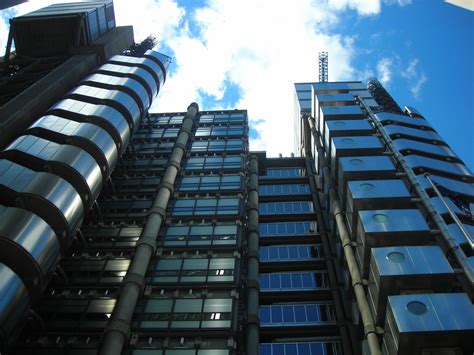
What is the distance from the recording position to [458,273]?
3369 cm

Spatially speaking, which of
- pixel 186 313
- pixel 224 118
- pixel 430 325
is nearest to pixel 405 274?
pixel 430 325

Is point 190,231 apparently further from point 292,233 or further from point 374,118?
point 374,118

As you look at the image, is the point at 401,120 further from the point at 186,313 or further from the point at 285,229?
the point at 186,313

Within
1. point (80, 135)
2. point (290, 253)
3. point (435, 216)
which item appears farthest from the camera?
point (290, 253)

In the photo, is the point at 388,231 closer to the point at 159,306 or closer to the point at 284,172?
the point at 159,306

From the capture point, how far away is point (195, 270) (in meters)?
40.1

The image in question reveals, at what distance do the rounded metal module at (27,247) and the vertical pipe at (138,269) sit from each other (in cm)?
549

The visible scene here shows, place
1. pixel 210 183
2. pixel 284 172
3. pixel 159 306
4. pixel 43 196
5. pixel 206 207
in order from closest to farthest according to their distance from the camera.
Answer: pixel 159 306 < pixel 43 196 < pixel 206 207 < pixel 210 183 < pixel 284 172

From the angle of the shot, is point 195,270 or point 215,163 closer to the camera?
point 195,270

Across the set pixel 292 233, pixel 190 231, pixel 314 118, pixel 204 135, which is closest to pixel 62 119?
pixel 190 231

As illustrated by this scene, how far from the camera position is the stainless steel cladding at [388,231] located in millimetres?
36062

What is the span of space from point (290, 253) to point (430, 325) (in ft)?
66.4

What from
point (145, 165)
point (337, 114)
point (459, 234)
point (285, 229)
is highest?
point (337, 114)

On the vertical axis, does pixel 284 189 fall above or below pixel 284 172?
below
